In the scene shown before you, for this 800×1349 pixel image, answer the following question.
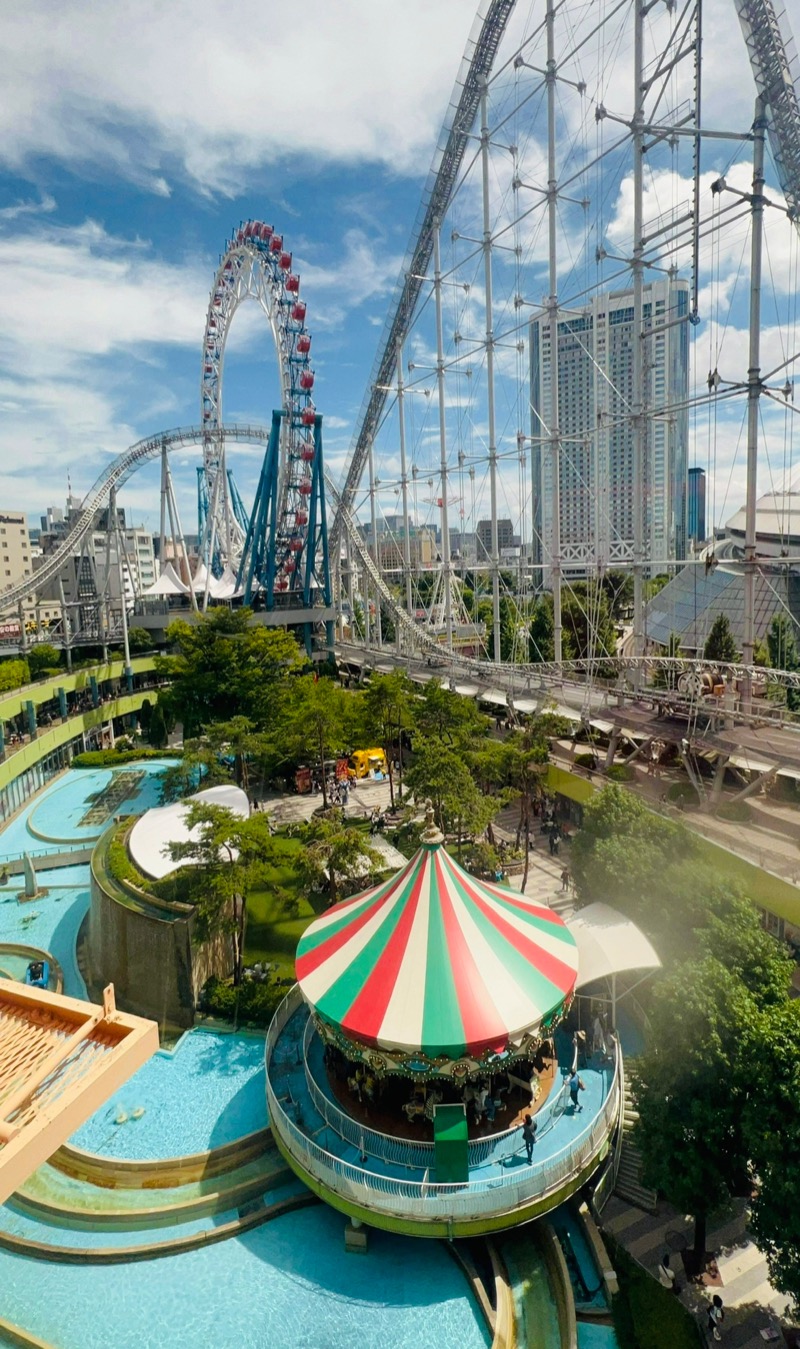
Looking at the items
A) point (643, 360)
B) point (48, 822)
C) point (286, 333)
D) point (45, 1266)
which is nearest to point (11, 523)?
point (286, 333)

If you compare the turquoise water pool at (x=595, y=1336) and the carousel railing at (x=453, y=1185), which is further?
the carousel railing at (x=453, y=1185)

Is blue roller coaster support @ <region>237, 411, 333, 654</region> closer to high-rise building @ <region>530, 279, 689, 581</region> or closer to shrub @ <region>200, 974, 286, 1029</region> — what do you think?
high-rise building @ <region>530, 279, 689, 581</region>

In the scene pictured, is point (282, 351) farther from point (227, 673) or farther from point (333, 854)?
point (333, 854)

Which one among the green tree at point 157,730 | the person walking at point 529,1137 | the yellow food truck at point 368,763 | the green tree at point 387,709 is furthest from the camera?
the green tree at point 157,730

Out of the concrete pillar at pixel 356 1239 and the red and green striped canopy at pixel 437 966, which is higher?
the red and green striped canopy at pixel 437 966

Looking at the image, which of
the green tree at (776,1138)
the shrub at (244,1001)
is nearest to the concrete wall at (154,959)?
the shrub at (244,1001)

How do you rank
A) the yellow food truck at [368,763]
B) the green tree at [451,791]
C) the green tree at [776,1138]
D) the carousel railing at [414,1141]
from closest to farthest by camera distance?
1. the green tree at [776,1138]
2. the carousel railing at [414,1141]
3. the green tree at [451,791]
4. the yellow food truck at [368,763]

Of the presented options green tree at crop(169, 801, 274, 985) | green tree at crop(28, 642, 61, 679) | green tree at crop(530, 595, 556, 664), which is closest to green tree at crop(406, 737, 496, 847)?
green tree at crop(169, 801, 274, 985)

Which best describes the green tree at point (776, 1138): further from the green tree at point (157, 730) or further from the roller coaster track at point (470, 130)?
the green tree at point (157, 730)
